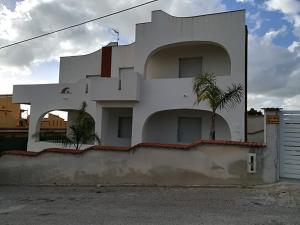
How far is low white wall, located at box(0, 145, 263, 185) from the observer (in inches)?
363

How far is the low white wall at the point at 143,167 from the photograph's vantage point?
922 cm

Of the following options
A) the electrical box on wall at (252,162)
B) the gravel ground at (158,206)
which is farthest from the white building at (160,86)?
the gravel ground at (158,206)

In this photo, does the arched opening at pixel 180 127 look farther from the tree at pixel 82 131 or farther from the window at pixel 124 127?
the tree at pixel 82 131

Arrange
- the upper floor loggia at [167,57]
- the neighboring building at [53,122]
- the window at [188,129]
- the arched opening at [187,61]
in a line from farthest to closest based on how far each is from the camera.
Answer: the neighboring building at [53,122]
the window at [188,129]
the arched opening at [187,61]
the upper floor loggia at [167,57]

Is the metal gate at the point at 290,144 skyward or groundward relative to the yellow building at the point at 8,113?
groundward

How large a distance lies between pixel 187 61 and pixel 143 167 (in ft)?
29.5

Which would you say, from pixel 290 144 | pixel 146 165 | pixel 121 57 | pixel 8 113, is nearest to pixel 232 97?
pixel 290 144

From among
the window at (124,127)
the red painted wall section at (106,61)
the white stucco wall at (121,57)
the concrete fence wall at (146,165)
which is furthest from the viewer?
the red painted wall section at (106,61)

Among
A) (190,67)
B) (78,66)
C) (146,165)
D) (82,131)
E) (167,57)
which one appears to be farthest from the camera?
(78,66)

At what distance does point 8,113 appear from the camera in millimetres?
29312

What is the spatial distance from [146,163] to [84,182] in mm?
2623

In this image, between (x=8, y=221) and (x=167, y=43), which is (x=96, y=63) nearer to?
(x=167, y=43)

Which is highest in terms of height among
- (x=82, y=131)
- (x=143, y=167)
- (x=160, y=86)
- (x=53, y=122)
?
(x=160, y=86)

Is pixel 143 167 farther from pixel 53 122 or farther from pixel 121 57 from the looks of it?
pixel 53 122
